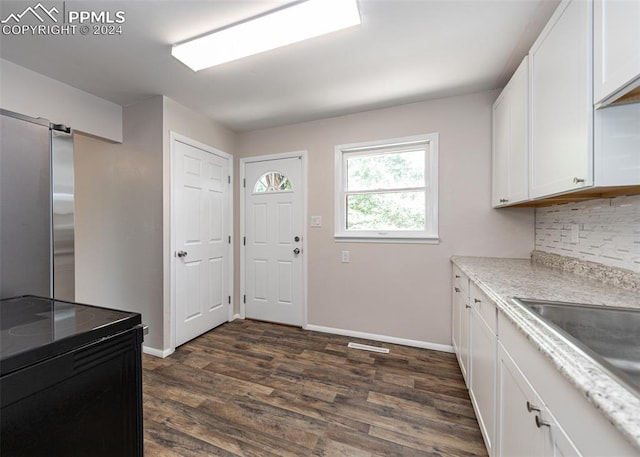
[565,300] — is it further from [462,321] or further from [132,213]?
[132,213]

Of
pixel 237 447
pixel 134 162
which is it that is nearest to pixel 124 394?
pixel 237 447

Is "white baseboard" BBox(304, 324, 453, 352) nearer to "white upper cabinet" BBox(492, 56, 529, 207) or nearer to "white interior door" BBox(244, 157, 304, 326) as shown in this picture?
"white interior door" BBox(244, 157, 304, 326)

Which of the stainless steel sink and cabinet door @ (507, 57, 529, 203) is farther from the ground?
cabinet door @ (507, 57, 529, 203)

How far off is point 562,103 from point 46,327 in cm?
226

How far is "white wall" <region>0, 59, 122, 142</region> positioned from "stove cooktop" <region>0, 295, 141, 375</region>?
6.23 ft

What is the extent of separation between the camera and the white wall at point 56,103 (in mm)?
1972

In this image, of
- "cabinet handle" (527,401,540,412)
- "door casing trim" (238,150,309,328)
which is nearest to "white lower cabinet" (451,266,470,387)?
"cabinet handle" (527,401,540,412)

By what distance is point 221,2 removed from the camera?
4.81 feet

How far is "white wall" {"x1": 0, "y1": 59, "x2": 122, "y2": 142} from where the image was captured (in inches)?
77.6

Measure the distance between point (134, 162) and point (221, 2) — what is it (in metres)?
1.86

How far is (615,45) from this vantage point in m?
0.95

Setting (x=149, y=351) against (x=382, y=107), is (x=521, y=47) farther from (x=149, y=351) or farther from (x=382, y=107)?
(x=149, y=351)

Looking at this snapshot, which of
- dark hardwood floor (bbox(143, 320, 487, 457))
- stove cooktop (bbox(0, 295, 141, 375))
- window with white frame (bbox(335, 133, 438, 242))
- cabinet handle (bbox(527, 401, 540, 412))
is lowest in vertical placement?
dark hardwood floor (bbox(143, 320, 487, 457))
